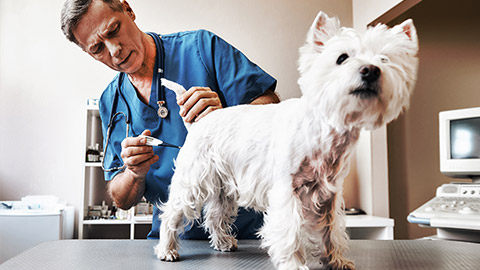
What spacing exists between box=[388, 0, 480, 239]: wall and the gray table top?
2396 mm

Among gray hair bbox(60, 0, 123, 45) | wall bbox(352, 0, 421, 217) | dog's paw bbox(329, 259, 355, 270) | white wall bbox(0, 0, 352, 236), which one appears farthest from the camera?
white wall bbox(0, 0, 352, 236)

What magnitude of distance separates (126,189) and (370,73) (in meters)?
0.92

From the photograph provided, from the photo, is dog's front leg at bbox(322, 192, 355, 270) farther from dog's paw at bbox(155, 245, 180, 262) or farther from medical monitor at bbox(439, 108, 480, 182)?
medical monitor at bbox(439, 108, 480, 182)

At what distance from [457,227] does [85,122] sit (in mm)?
2603

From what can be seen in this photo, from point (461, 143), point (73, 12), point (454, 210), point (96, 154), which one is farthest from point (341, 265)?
point (96, 154)

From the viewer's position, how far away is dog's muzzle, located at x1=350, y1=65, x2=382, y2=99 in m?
0.55

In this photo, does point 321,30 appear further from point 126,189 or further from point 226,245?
point 126,189

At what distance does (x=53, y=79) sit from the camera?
11.3ft

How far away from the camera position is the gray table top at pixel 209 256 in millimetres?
890

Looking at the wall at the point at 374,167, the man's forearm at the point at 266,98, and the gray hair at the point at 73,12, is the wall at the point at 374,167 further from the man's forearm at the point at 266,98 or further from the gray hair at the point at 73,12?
the gray hair at the point at 73,12

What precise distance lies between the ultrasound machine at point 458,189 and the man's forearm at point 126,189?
49.6 inches

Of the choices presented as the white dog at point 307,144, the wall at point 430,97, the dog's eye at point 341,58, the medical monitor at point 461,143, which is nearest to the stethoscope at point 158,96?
the white dog at point 307,144

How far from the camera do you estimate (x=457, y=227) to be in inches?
64.6

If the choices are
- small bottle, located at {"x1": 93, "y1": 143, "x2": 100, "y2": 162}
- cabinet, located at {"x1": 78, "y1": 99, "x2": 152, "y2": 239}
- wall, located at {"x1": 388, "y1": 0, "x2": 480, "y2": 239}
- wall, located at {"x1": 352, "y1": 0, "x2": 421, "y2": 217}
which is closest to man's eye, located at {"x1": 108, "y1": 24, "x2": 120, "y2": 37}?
cabinet, located at {"x1": 78, "y1": 99, "x2": 152, "y2": 239}
